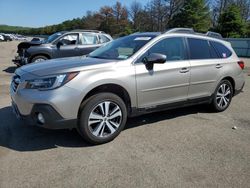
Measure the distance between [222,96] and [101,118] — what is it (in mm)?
3062

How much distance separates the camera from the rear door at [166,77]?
4.70m

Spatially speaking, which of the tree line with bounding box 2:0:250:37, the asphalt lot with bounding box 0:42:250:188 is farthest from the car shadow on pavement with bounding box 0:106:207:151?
the tree line with bounding box 2:0:250:37

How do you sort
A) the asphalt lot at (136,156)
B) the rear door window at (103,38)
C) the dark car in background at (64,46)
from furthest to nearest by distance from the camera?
the rear door window at (103,38)
the dark car in background at (64,46)
the asphalt lot at (136,156)

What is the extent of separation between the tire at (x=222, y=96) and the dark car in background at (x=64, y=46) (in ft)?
22.6

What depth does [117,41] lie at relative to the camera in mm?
5652

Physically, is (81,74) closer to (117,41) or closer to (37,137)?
(37,137)

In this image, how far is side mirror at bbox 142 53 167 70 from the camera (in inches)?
181

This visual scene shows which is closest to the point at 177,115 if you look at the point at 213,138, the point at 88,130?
the point at 213,138

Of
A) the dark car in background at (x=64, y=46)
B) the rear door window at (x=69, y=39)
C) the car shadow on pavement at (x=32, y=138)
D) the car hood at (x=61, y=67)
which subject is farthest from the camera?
the rear door window at (x=69, y=39)

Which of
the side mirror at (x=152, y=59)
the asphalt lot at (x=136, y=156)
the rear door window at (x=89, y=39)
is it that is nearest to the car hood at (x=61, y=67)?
the side mirror at (x=152, y=59)

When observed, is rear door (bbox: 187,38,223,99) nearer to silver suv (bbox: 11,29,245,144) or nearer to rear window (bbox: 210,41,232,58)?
silver suv (bbox: 11,29,245,144)

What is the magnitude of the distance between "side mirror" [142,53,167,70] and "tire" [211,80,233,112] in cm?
189

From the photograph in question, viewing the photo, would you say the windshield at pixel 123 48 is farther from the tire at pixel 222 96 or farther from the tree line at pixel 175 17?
the tree line at pixel 175 17

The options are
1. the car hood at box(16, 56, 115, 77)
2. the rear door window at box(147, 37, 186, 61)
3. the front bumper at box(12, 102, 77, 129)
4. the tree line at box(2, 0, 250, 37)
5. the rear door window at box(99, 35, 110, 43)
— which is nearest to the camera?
the front bumper at box(12, 102, 77, 129)
